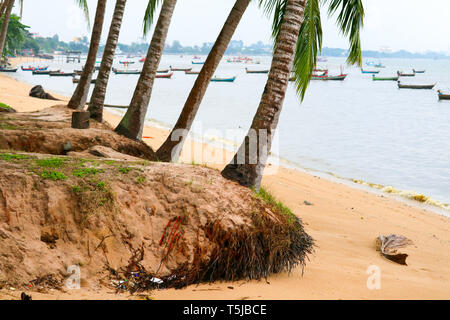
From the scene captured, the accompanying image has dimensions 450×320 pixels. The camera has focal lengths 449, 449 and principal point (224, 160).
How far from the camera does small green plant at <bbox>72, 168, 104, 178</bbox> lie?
541cm

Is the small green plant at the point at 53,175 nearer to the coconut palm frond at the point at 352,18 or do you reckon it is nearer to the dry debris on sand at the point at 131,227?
the dry debris on sand at the point at 131,227

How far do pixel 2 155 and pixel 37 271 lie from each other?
197 cm

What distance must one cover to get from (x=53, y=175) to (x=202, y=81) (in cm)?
469

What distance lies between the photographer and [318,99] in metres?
55.9

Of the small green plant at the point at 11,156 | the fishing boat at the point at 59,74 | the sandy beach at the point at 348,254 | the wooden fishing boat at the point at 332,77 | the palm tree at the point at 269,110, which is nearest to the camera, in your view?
the sandy beach at the point at 348,254

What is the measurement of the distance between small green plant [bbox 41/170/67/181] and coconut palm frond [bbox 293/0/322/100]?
455cm

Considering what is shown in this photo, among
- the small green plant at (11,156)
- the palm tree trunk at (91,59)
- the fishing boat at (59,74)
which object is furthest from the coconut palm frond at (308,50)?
the fishing boat at (59,74)

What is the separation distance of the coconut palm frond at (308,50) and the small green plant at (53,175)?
4.55 meters

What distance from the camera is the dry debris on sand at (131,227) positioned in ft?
15.4

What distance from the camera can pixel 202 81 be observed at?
9.30m

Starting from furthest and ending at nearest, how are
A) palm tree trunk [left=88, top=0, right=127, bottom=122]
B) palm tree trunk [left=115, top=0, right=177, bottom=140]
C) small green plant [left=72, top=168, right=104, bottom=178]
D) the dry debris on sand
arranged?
1. palm tree trunk [left=88, top=0, right=127, bottom=122]
2. palm tree trunk [left=115, top=0, right=177, bottom=140]
3. small green plant [left=72, top=168, right=104, bottom=178]
4. the dry debris on sand

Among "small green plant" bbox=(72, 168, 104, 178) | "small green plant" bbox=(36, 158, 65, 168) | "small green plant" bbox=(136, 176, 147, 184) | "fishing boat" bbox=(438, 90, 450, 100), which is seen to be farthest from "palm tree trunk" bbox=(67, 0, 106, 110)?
"fishing boat" bbox=(438, 90, 450, 100)

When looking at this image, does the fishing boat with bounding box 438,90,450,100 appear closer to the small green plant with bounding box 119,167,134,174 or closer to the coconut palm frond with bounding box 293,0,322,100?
the coconut palm frond with bounding box 293,0,322,100
